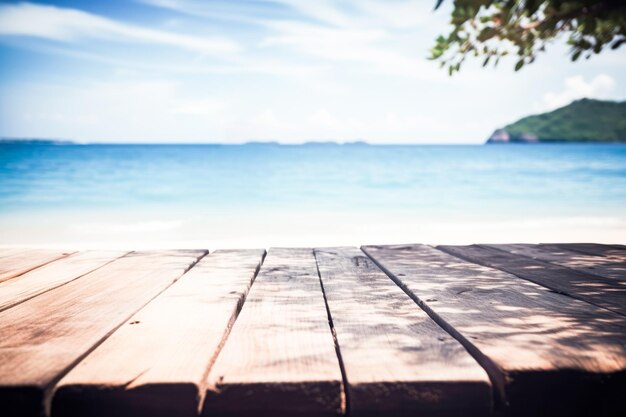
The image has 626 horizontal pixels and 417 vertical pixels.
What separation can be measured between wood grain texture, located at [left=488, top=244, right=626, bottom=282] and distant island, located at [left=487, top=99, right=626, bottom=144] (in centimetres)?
8306

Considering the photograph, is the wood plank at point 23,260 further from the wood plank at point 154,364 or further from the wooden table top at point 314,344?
the wood plank at point 154,364

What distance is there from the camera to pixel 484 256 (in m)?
2.56

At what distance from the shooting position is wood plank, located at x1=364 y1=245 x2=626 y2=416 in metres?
1.02

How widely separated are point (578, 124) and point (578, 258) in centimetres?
9051

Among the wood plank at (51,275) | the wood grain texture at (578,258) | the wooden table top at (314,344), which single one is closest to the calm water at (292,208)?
Result: the wood plank at (51,275)

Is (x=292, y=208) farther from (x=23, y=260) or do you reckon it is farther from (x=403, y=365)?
(x=403, y=365)

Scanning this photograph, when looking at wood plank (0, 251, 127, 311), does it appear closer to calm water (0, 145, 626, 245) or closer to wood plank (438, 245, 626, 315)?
wood plank (438, 245, 626, 315)

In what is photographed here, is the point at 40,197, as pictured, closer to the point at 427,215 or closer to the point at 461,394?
the point at 427,215

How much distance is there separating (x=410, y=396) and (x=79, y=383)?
727 millimetres

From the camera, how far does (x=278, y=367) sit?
1.04m

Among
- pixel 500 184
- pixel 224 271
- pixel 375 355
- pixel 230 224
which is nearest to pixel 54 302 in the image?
pixel 224 271

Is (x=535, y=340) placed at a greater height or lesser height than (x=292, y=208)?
greater

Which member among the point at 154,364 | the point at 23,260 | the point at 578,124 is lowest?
the point at 23,260

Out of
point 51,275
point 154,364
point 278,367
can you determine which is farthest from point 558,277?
point 51,275
